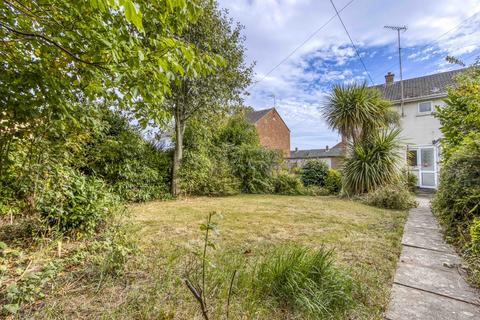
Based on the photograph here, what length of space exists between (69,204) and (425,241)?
523 centimetres

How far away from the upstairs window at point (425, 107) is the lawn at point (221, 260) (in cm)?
990

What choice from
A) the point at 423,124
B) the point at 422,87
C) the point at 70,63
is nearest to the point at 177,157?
the point at 70,63

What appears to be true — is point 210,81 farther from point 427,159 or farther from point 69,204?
point 427,159

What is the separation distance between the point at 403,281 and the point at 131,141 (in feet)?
23.0

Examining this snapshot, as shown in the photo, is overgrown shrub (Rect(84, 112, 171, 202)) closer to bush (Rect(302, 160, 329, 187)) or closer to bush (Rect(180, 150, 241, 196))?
Answer: bush (Rect(180, 150, 241, 196))

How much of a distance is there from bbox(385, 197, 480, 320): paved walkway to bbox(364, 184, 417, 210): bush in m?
3.48

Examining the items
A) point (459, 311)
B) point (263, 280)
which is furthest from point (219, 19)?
point (459, 311)

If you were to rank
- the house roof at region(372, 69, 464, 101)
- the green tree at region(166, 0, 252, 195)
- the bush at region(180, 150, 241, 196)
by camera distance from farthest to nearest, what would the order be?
the house roof at region(372, 69, 464, 101) → the bush at region(180, 150, 241, 196) → the green tree at region(166, 0, 252, 195)

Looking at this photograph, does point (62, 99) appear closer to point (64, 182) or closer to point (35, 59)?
point (35, 59)

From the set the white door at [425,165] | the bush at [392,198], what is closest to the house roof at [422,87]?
the white door at [425,165]

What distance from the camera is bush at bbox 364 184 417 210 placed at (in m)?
6.67

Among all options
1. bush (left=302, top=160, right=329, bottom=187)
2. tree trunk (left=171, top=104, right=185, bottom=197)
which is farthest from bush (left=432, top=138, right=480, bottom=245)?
tree trunk (left=171, top=104, right=185, bottom=197)

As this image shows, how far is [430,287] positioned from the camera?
7.27 feet

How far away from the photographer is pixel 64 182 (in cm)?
288
